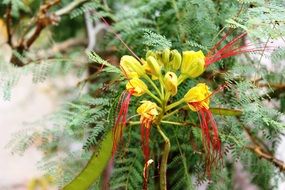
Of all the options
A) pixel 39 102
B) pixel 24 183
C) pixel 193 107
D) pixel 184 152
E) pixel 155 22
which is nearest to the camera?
pixel 193 107

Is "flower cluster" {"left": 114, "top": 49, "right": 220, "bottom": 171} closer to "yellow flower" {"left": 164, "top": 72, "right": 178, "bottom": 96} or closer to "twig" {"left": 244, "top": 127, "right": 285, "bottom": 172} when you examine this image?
"yellow flower" {"left": 164, "top": 72, "right": 178, "bottom": 96}

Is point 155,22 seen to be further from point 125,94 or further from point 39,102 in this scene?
point 39,102

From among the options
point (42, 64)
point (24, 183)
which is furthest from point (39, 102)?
point (42, 64)

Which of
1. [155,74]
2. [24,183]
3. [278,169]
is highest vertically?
[155,74]

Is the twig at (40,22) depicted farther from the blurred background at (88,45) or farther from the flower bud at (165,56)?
the flower bud at (165,56)

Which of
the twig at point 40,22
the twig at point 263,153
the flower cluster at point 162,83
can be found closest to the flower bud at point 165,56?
the flower cluster at point 162,83

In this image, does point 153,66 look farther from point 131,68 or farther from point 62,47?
point 62,47

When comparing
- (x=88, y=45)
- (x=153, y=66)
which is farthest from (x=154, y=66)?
(x=88, y=45)

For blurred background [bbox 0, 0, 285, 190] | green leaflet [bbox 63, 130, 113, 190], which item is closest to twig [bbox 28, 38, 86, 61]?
blurred background [bbox 0, 0, 285, 190]
